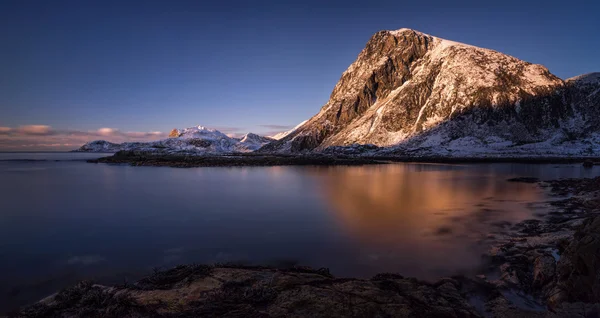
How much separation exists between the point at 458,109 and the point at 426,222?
12094 centimetres

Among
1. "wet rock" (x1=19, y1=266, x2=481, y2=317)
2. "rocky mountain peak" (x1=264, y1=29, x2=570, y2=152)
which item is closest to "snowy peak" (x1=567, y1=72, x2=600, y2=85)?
"rocky mountain peak" (x1=264, y1=29, x2=570, y2=152)

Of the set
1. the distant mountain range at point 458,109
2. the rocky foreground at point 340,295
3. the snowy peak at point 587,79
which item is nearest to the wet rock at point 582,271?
the rocky foreground at point 340,295

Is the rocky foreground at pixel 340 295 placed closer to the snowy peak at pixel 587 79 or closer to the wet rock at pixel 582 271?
the wet rock at pixel 582 271

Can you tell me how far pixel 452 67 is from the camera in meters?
136

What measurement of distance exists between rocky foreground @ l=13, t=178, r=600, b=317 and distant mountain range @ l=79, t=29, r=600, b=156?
333 feet

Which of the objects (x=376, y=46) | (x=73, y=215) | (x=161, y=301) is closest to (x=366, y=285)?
(x=161, y=301)

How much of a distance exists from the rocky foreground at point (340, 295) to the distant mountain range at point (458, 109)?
101 metres

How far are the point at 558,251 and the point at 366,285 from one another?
8.23m

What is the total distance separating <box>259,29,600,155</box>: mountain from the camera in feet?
359

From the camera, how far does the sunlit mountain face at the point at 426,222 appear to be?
1120cm

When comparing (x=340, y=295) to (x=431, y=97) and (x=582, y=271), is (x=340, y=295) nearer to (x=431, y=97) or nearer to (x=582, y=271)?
(x=582, y=271)

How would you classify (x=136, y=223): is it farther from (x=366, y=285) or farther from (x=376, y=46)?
(x=376, y=46)

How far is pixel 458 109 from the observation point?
121500mm

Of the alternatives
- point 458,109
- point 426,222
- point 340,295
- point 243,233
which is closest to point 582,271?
point 340,295
